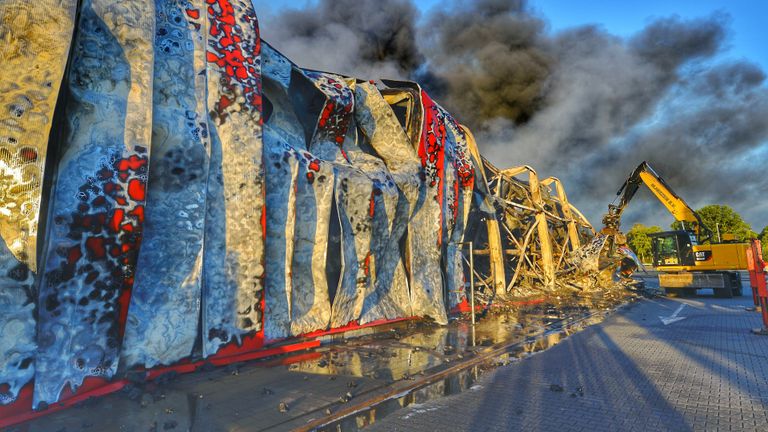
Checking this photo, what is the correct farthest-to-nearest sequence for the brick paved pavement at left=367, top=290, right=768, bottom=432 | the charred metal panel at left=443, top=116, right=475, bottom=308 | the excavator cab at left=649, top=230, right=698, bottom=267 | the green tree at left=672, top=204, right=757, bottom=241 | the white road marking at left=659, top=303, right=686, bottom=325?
the green tree at left=672, top=204, right=757, bottom=241 → the excavator cab at left=649, top=230, right=698, bottom=267 → the charred metal panel at left=443, top=116, right=475, bottom=308 → the white road marking at left=659, top=303, right=686, bottom=325 → the brick paved pavement at left=367, top=290, right=768, bottom=432

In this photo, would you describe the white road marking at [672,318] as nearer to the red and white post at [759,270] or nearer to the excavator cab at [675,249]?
the red and white post at [759,270]

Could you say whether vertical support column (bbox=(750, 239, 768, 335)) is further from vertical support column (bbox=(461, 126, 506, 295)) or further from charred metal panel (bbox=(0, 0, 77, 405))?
charred metal panel (bbox=(0, 0, 77, 405))

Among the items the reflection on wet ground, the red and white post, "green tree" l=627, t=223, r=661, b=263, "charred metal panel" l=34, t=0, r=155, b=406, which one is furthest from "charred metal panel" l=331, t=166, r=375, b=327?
"green tree" l=627, t=223, r=661, b=263

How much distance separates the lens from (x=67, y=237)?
14.8 ft

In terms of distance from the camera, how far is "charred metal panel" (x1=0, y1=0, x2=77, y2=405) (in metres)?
4.01

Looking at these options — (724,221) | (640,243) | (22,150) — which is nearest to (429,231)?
(22,150)

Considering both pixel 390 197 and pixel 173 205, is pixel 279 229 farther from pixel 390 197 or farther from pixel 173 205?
pixel 390 197

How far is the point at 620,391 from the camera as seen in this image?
467 cm

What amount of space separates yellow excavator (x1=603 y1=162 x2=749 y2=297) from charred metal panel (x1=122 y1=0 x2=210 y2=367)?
19.0 meters

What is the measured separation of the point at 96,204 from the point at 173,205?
1.02 m

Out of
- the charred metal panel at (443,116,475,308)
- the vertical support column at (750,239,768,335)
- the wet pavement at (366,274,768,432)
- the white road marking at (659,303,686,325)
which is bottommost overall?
the white road marking at (659,303,686,325)

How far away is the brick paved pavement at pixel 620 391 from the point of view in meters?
3.75

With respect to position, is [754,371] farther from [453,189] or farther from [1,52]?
[1,52]

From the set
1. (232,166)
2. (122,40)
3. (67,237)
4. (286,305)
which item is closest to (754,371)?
(286,305)
